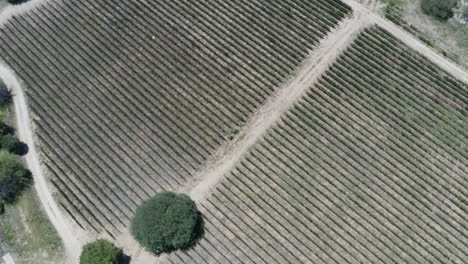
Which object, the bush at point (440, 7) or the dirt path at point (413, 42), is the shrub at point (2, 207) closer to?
the dirt path at point (413, 42)

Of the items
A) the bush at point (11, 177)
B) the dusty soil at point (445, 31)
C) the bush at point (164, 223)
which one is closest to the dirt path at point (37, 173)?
the bush at point (11, 177)

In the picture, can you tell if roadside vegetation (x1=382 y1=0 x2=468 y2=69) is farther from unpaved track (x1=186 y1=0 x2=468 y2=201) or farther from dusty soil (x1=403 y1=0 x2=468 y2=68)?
unpaved track (x1=186 y1=0 x2=468 y2=201)

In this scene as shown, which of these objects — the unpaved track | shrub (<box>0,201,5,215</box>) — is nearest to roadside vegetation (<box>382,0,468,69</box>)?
the unpaved track

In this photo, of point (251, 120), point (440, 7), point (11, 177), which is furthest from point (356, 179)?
point (11, 177)

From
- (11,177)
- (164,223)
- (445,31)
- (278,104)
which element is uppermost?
(445,31)

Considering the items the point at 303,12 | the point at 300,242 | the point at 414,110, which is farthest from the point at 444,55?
the point at 300,242

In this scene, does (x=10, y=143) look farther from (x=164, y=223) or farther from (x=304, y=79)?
(x=304, y=79)
